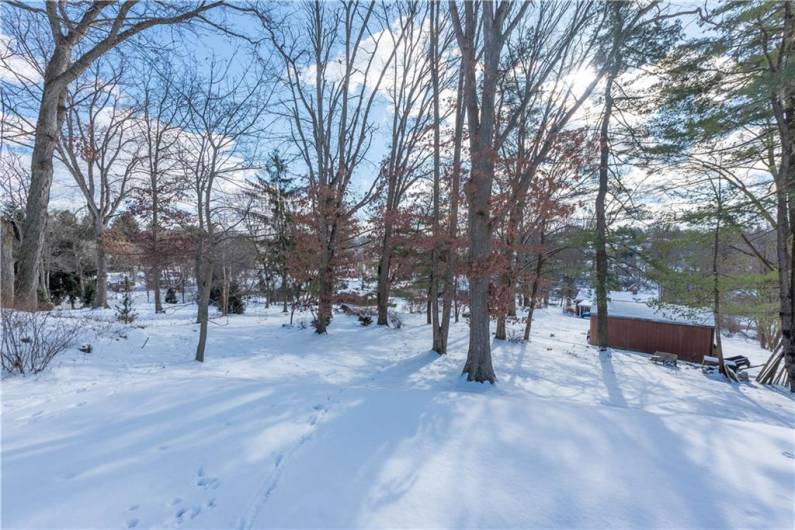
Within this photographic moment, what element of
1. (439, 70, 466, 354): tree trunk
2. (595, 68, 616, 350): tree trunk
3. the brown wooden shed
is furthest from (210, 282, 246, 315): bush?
the brown wooden shed

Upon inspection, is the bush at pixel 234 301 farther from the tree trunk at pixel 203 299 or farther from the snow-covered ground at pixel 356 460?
the snow-covered ground at pixel 356 460

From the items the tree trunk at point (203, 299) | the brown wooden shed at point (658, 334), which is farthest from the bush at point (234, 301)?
the brown wooden shed at point (658, 334)

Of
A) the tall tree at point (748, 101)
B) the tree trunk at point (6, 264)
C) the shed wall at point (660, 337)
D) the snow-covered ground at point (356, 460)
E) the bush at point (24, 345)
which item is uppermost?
the tall tree at point (748, 101)

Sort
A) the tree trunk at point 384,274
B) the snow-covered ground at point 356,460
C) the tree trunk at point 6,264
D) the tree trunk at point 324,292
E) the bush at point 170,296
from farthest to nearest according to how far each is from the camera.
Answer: the bush at point 170,296 → the tree trunk at point 384,274 → the tree trunk at point 324,292 → the tree trunk at point 6,264 → the snow-covered ground at point 356,460

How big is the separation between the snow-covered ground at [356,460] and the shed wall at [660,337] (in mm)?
14033

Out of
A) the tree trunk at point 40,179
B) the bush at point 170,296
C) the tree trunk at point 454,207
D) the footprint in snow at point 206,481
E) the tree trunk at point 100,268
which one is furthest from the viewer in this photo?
the bush at point 170,296

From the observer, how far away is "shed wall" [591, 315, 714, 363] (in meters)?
14.2

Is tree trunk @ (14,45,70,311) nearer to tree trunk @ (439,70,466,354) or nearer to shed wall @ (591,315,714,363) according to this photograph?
tree trunk @ (439,70,466,354)

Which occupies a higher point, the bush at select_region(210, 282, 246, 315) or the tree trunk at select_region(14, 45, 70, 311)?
the tree trunk at select_region(14, 45, 70, 311)

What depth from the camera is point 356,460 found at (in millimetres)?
2301

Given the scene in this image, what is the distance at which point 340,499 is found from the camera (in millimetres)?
1876

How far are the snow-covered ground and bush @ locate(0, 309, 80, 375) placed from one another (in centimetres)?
33

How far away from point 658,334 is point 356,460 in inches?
740

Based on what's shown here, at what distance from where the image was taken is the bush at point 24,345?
3.84 meters
